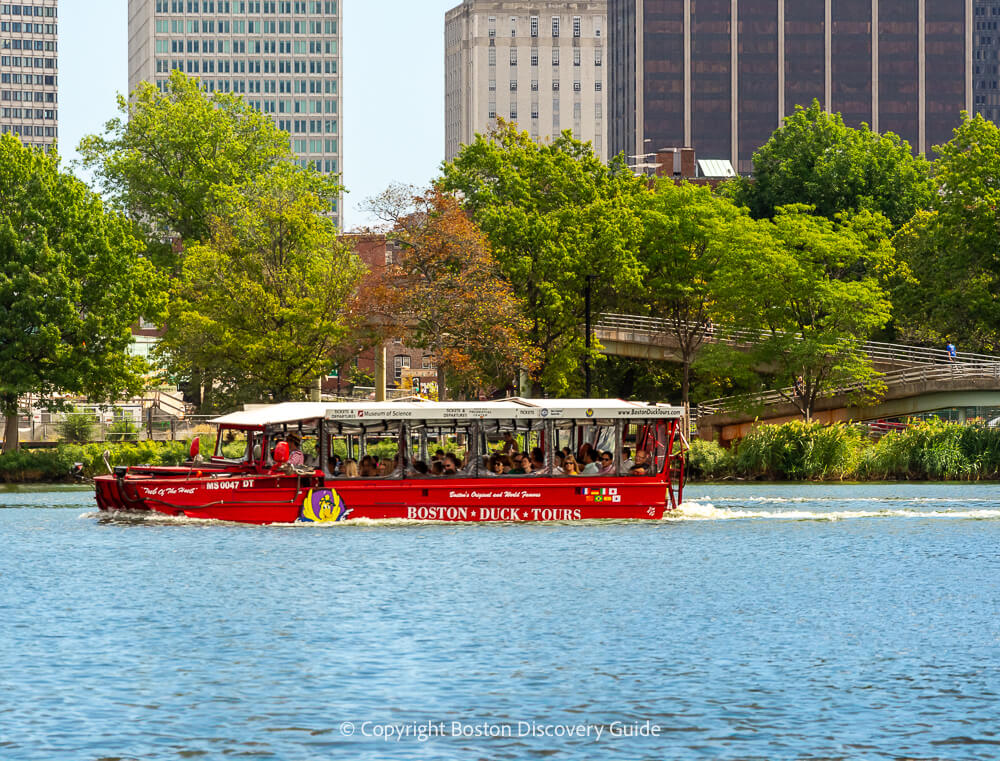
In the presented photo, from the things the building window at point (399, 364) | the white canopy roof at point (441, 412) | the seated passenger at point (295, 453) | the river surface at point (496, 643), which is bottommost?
the river surface at point (496, 643)

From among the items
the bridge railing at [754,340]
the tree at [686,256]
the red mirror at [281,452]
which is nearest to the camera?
the red mirror at [281,452]

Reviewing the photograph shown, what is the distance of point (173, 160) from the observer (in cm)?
8825

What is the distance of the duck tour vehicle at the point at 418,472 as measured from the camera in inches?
1470

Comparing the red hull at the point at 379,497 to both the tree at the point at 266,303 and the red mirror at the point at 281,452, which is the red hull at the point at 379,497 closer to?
the red mirror at the point at 281,452

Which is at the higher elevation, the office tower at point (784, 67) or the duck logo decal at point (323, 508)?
the office tower at point (784, 67)

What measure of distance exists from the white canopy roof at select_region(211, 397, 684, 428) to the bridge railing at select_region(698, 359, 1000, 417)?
3616cm

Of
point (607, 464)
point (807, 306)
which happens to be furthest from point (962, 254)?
point (607, 464)

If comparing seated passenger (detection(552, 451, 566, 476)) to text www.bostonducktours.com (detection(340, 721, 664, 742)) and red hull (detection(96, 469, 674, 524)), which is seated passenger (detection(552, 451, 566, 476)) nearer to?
red hull (detection(96, 469, 674, 524))

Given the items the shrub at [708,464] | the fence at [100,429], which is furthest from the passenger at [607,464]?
the fence at [100,429]

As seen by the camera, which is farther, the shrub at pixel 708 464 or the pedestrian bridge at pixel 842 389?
the pedestrian bridge at pixel 842 389

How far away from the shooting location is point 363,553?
1307 inches

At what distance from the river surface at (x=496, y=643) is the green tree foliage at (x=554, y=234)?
36.1 m

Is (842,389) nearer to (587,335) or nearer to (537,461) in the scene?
(587,335)

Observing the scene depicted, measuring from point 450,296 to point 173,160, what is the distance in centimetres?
2619
